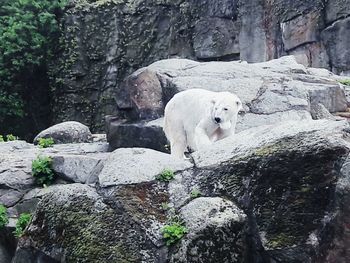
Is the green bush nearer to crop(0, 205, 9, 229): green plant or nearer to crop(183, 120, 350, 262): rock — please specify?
crop(0, 205, 9, 229): green plant

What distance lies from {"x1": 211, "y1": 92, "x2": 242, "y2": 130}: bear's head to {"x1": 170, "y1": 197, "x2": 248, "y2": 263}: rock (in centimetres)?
231

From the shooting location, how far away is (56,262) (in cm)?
538

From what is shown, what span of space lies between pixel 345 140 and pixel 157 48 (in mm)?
16329

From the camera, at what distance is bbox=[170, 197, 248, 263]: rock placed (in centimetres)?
491

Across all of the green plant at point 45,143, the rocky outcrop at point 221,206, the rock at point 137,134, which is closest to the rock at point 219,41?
the rock at point 137,134

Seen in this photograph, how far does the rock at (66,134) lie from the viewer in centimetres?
1302

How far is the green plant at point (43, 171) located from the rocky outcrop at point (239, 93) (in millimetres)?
2396

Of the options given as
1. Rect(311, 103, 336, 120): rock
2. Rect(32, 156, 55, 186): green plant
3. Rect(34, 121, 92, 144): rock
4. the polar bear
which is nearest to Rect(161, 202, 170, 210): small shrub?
the polar bear

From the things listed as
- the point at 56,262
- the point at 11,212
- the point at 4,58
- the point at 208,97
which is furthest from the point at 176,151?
the point at 4,58

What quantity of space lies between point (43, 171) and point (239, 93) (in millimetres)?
3649

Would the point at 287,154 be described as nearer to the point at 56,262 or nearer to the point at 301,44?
the point at 56,262

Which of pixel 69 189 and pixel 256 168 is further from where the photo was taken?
pixel 69 189

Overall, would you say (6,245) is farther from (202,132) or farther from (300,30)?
(300,30)

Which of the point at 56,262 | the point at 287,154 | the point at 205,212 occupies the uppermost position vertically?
the point at 287,154
